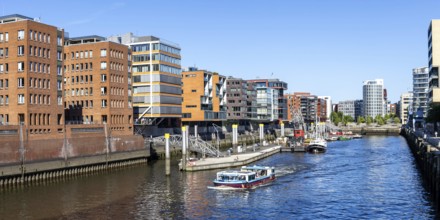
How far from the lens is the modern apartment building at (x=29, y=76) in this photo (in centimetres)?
9638

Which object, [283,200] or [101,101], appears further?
[101,101]

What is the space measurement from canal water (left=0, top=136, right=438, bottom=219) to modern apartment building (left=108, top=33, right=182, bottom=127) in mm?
48829

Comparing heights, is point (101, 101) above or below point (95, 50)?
below

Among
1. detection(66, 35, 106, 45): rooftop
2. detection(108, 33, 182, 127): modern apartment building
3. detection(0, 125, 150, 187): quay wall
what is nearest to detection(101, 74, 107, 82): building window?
detection(66, 35, 106, 45): rooftop

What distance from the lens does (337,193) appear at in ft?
251

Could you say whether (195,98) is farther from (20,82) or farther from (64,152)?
(20,82)

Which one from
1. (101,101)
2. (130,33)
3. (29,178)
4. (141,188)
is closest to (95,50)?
(101,101)

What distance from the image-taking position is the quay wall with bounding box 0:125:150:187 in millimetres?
84125

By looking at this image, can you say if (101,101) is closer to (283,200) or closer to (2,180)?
(2,180)

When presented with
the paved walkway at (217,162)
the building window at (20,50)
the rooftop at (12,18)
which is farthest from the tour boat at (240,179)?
the rooftop at (12,18)

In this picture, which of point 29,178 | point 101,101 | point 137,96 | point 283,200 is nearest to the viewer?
point 283,200

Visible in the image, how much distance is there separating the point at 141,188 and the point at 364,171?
160 ft

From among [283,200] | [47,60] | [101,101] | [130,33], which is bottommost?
[283,200]

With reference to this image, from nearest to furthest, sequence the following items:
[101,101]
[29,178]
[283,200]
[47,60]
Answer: [283,200]
[29,178]
[47,60]
[101,101]
